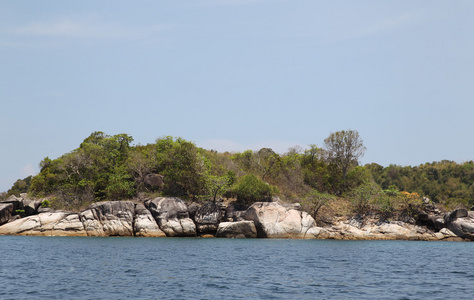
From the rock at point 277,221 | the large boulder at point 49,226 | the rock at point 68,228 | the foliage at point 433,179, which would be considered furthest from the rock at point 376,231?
the foliage at point 433,179

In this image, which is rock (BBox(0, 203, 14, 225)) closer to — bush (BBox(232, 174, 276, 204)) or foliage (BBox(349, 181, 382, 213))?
bush (BBox(232, 174, 276, 204))

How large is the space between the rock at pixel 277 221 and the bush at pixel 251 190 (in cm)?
300

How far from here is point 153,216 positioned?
202 feet

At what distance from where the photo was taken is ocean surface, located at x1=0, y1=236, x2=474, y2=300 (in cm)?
2164

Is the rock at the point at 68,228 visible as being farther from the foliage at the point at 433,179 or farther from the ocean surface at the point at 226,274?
the foliage at the point at 433,179

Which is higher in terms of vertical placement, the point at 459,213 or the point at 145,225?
the point at 459,213

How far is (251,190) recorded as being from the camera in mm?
64312

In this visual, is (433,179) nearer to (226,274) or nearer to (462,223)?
(462,223)

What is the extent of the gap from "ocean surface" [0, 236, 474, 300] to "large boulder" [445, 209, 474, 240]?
2453 cm

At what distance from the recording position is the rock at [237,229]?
60.4 metres

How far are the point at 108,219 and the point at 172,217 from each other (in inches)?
342

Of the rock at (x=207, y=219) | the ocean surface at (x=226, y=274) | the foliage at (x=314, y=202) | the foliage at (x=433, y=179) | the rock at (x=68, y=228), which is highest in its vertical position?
the foliage at (x=433, y=179)

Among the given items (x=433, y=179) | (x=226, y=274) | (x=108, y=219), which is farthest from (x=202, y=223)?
(x=433, y=179)

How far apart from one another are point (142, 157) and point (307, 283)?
50592 millimetres
